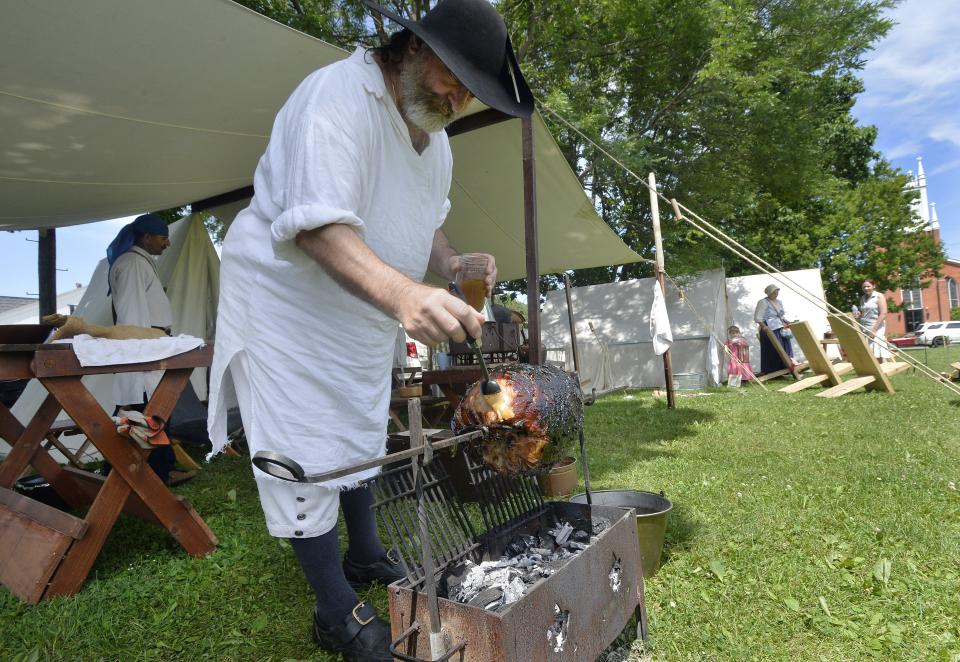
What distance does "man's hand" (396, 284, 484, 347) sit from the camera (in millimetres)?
1129

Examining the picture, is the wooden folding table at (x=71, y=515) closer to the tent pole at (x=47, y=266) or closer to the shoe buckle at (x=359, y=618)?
the shoe buckle at (x=359, y=618)

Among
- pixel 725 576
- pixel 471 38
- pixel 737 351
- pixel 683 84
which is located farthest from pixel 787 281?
pixel 683 84

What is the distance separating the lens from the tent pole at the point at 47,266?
6.55 metres

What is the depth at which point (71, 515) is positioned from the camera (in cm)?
270

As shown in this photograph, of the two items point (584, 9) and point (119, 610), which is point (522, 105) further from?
point (584, 9)

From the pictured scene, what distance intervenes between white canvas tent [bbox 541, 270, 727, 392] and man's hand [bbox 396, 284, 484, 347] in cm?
977

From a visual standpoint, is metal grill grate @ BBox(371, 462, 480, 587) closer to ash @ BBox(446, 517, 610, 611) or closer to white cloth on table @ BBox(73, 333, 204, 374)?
ash @ BBox(446, 517, 610, 611)

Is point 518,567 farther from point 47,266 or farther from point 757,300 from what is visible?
point 757,300

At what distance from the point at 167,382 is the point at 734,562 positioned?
299cm

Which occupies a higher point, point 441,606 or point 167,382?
point 167,382

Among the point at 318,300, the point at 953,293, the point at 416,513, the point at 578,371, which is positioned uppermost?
the point at 953,293

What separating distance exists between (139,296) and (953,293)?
62974mm

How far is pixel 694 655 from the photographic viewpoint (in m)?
1.99

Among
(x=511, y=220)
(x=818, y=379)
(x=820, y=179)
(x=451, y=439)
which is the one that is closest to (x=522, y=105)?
(x=451, y=439)
